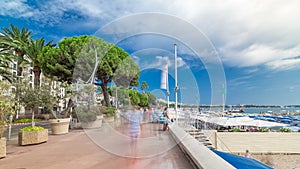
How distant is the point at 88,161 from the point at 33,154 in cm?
179

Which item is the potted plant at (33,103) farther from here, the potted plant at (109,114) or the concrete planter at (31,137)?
the potted plant at (109,114)

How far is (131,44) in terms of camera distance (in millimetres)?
5609

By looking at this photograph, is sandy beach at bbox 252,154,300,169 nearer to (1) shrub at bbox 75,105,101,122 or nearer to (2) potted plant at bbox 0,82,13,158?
(1) shrub at bbox 75,105,101,122

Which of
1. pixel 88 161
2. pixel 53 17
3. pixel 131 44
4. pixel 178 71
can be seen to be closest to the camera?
pixel 88 161

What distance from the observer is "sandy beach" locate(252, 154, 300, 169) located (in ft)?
37.9

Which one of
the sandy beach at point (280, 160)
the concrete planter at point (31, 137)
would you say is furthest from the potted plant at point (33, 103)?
the sandy beach at point (280, 160)

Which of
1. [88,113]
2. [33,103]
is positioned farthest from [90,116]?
[33,103]

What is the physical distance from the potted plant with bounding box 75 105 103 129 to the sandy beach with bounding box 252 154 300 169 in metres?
9.92

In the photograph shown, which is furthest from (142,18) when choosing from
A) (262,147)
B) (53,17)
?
(262,147)

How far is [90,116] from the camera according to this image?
32.9 feet

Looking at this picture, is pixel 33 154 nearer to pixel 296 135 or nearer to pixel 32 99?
pixel 32 99

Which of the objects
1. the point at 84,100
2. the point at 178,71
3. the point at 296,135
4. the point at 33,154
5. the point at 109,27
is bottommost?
the point at 296,135

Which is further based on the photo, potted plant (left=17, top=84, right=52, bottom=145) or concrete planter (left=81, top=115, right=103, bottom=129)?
concrete planter (left=81, top=115, right=103, bottom=129)

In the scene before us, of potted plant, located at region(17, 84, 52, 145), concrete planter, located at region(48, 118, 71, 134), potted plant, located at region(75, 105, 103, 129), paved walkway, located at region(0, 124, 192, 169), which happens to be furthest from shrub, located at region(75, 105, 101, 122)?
paved walkway, located at region(0, 124, 192, 169)
